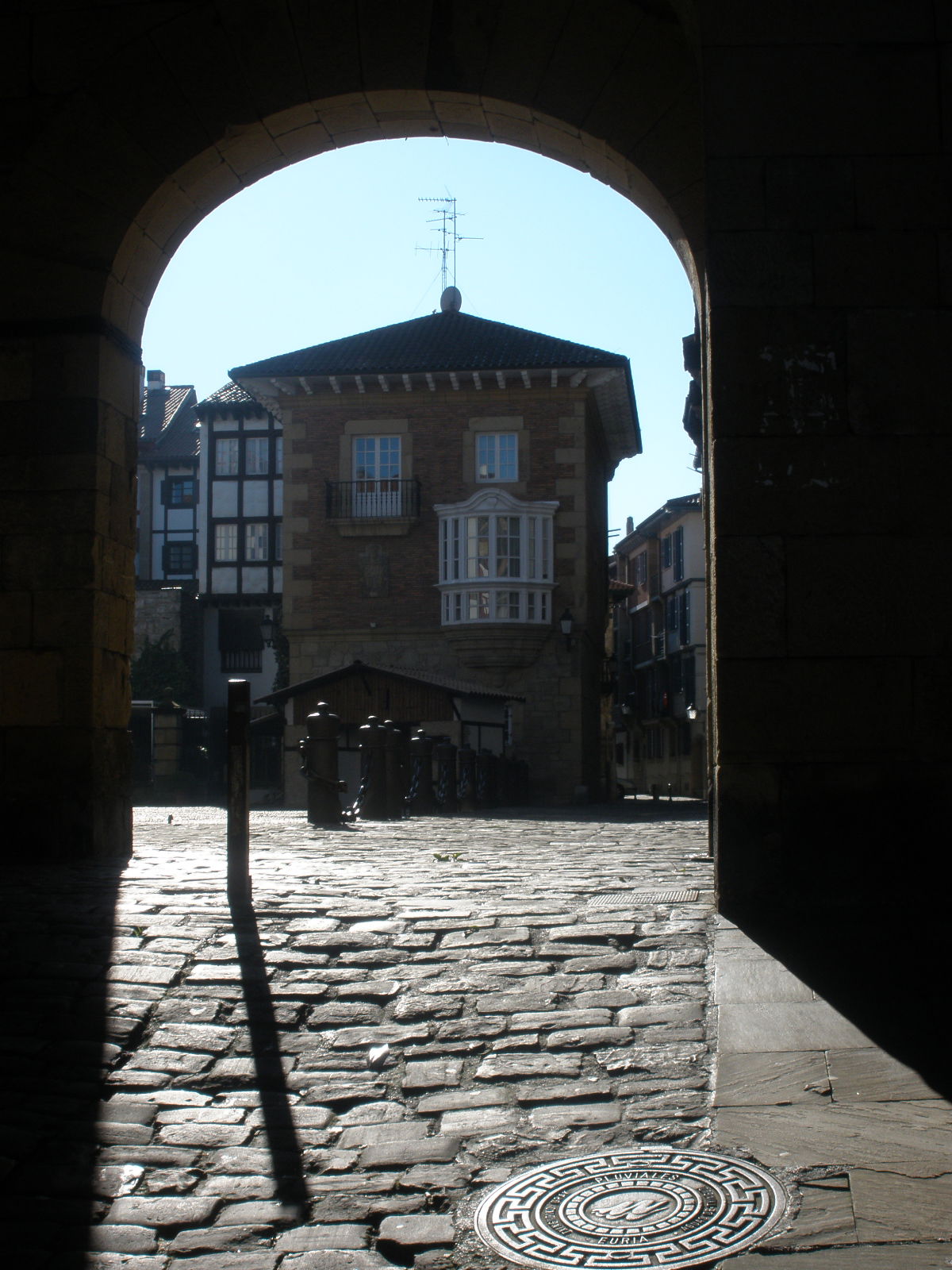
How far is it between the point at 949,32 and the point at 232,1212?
5.46 meters

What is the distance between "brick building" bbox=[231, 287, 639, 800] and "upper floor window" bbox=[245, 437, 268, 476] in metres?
10.6

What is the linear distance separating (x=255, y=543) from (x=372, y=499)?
12.2m

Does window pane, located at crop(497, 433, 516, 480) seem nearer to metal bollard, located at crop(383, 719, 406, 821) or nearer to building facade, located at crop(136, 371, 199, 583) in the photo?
metal bollard, located at crop(383, 719, 406, 821)

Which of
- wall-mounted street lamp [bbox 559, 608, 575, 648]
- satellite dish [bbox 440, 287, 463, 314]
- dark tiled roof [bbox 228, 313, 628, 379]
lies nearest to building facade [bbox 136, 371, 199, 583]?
satellite dish [bbox 440, 287, 463, 314]

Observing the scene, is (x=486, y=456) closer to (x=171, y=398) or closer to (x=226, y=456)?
(x=226, y=456)

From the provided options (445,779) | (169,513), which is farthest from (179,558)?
(445,779)

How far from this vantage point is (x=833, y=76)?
5773mm

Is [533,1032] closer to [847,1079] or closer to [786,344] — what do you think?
[847,1079]

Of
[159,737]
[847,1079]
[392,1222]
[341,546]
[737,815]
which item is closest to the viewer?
[392,1222]

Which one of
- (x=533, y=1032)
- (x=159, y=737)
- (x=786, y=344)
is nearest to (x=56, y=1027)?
(x=533, y=1032)

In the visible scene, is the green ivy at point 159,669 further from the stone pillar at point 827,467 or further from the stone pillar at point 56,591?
the stone pillar at point 827,467

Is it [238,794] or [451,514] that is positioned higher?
[451,514]

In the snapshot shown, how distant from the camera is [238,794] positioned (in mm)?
6234

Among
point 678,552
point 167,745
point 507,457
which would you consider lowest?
point 167,745
